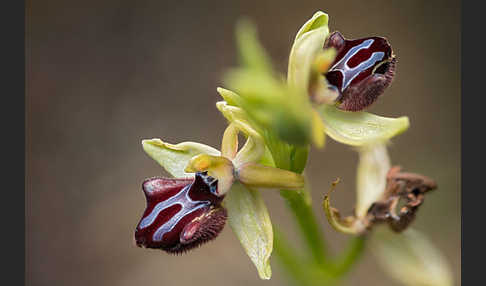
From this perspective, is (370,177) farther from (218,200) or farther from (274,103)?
(274,103)

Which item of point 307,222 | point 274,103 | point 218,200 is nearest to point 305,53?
point 274,103

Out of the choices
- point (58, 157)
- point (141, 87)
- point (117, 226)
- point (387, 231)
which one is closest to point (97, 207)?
point (117, 226)

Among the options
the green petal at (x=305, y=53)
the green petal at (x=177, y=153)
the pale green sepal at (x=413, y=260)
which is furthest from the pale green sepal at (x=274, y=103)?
the pale green sepal at (x=413, y=260)

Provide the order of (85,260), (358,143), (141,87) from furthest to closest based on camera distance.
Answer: (141,87) → (85,260) → (358,143)

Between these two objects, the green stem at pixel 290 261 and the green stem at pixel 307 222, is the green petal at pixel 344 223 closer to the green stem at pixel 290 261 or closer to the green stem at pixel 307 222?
the green stem at pixel 307 222

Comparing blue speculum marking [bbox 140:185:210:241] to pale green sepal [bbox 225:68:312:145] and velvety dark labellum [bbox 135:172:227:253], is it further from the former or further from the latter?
pale green sepal [bbox 225:68:312:145]

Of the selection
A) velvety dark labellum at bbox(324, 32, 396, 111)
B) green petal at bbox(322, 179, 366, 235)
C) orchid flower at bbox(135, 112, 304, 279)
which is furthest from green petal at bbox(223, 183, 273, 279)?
velvety dark labellum at bbox(324, 32, 396, 111)

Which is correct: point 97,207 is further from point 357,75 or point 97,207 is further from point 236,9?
point 357,75
